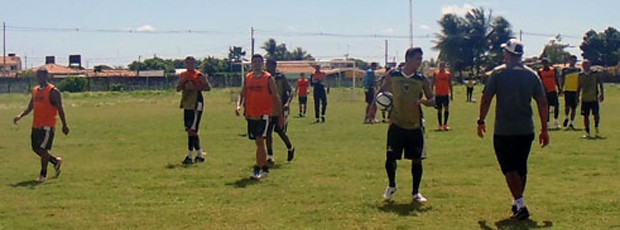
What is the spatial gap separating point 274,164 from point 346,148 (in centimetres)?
343

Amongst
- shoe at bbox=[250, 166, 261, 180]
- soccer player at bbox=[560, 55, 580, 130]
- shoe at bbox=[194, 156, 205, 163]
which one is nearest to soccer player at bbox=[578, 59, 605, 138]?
soccer player at bbox=[560, 55, 580, 130]


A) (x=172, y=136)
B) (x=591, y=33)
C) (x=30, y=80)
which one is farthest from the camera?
(x=591, y=33)

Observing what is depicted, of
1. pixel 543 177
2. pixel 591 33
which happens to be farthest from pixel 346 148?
pixel 591 33

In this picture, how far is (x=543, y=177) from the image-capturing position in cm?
1313

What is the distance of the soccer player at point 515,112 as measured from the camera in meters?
9.60

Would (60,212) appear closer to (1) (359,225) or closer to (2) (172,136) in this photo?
(1) (359,225)

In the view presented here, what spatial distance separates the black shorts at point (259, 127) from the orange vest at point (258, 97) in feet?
0.28

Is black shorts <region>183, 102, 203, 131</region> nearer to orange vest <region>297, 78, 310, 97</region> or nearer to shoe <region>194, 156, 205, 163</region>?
shoe <region>194, 156, 205, 163</region>

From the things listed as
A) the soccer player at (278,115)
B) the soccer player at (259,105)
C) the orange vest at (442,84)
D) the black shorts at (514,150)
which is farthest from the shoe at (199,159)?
the orange vest at (442,84)

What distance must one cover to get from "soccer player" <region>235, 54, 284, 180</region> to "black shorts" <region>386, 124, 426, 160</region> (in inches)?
122

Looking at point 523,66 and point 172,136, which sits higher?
point 523,66

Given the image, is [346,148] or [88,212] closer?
[88,212]

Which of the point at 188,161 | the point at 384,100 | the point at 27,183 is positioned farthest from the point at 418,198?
the point at 188,161

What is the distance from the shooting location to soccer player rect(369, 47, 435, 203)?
10.8 metres
